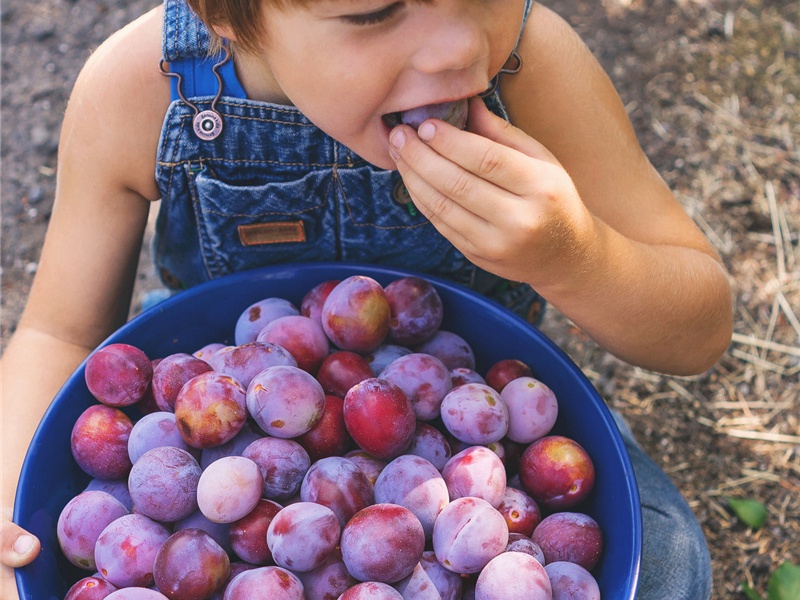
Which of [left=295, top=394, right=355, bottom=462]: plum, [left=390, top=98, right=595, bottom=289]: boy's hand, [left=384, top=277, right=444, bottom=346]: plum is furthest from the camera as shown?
[left=384, top=277, right=444, bottom=346]: plum

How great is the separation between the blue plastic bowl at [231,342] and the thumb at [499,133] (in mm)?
266

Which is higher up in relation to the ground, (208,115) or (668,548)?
(208,115)

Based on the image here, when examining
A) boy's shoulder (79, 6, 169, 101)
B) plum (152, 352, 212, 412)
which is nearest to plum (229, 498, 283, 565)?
plum (152, 352, 212, 412)

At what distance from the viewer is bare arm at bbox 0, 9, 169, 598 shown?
1.22 metres

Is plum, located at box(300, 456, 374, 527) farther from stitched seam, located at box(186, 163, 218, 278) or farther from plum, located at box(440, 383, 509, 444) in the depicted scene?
stitched seam, located at box(186, 163, 218, 278)

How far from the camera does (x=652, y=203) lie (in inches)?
52.7

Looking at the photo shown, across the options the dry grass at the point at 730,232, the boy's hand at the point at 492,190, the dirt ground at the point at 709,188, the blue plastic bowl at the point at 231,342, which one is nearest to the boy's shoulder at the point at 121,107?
the blue plastic bowl at the point at 231,342

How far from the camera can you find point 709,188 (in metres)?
2.26

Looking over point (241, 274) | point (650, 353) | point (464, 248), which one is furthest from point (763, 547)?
point (241, 274)

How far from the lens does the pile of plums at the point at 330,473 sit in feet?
2.98

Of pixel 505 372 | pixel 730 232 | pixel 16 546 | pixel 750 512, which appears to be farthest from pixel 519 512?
pixel 730 232

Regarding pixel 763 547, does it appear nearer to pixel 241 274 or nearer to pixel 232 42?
pixel 241 274

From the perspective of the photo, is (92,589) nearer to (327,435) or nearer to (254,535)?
(254,535)

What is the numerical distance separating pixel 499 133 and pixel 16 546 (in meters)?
0.82
